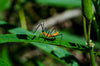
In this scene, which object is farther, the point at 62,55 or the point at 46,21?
the point at 46,21

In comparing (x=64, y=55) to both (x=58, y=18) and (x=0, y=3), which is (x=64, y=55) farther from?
(x=58, y=18)

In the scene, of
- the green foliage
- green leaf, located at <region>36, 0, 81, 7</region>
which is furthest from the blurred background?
the green foliage

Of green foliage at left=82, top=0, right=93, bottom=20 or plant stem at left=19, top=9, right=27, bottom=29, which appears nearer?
green foliage at left=82, top=0, right=93, bottom=20

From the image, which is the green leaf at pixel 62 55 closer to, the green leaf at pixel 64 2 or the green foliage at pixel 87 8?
the green foliage at pixel 87 8

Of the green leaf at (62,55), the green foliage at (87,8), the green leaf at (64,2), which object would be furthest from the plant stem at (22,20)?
the green foliage at (87,8)

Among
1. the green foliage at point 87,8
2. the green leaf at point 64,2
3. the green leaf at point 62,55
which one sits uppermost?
the green leaf at point 64,2

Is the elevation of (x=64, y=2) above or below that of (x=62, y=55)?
above

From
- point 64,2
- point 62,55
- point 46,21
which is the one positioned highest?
point 64,2

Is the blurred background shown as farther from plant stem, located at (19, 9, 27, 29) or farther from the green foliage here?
the green foliage

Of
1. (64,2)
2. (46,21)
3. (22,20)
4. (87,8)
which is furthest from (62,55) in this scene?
(46,21)

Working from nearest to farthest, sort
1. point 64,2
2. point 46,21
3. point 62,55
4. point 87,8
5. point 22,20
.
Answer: point 87,8, point 62,55, point 64,2, point 22,20, point 46,21

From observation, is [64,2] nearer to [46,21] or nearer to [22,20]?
[22,20]
